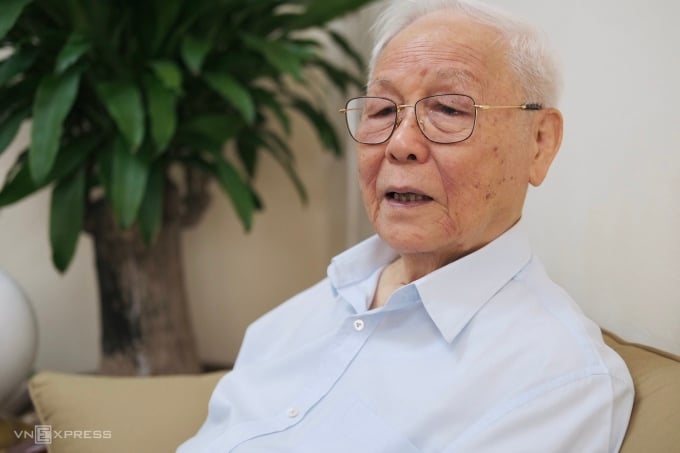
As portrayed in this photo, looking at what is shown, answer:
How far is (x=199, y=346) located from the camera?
2551 mm

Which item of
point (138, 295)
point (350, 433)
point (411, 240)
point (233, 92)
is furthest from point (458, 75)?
point (138, 295)

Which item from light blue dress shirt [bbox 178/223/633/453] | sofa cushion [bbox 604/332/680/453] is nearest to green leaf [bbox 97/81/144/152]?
light blue dress shirt [bbox 178/223/633/453]

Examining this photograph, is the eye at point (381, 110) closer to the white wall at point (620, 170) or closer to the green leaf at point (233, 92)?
the white wall at point (620, 170)

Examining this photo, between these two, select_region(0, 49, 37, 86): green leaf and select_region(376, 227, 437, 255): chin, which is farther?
select_region(0, 49, 37, 86): green leaf

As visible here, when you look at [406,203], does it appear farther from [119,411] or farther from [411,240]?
[119,411]

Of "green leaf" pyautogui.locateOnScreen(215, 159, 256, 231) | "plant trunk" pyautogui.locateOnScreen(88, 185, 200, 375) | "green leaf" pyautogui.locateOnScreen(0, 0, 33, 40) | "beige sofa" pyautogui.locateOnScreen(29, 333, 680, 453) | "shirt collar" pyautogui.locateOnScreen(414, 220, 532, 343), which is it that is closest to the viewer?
"shirt collar" pyautogui.locateOnScreen(414, 220, 532, 343)

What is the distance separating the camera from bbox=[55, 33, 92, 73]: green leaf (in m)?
1.38

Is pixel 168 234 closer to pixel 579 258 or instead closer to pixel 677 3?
pixel 579 258

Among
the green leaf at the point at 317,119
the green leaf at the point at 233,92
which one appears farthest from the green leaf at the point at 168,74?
the green leaf at the point at 317,119

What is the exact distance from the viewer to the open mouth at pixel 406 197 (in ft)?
3.04

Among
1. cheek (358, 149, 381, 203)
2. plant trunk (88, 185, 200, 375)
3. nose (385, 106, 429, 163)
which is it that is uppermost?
nose (385, 106, 429, 163)

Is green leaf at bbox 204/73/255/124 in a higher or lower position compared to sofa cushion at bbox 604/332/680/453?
higher

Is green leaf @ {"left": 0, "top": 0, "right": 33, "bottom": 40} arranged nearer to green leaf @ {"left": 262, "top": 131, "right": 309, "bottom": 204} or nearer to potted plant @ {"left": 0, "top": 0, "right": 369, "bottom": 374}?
potted plant @ {"left": 0, "top": 0, "right": 369, "bottom": 374}

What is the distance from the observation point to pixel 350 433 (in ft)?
2.85
